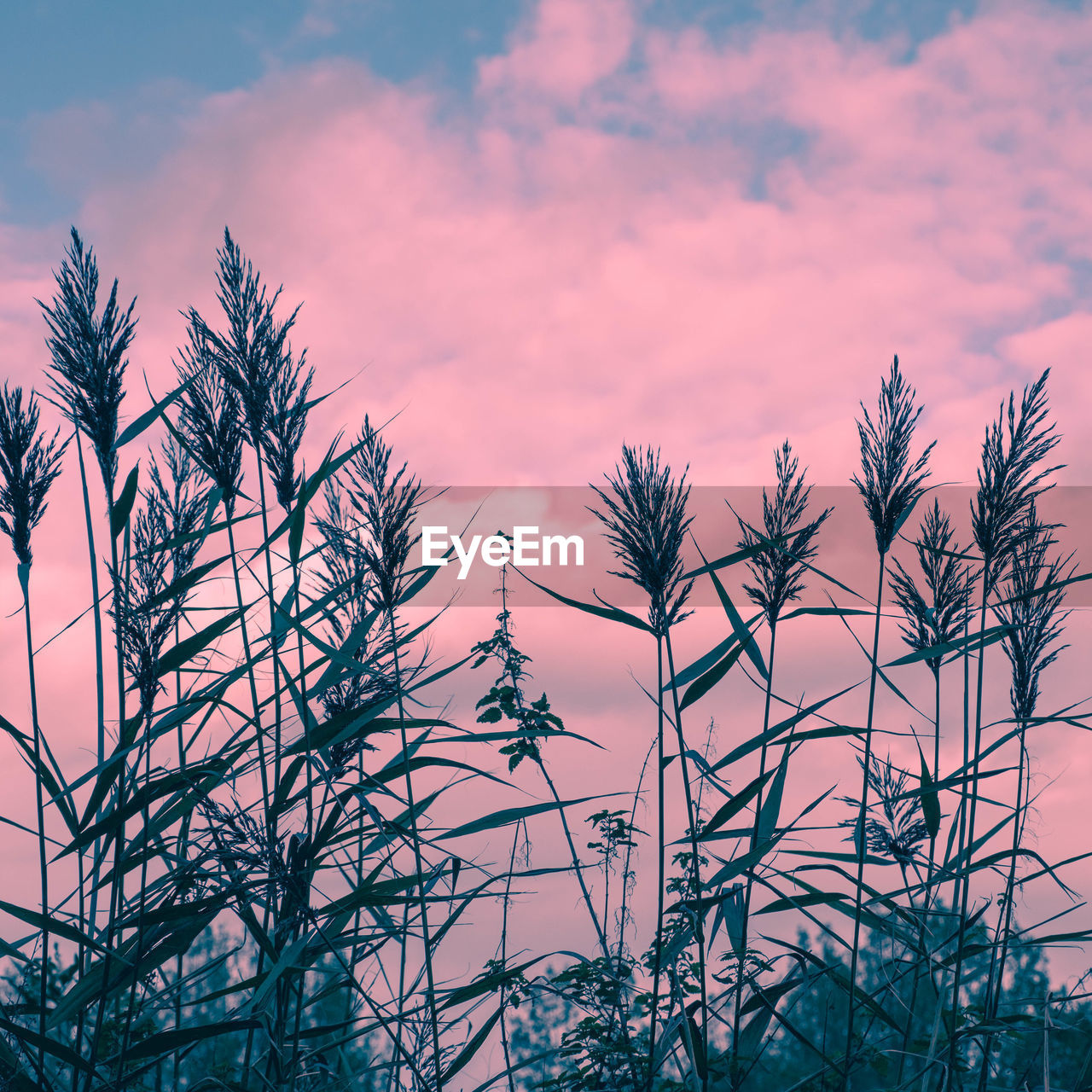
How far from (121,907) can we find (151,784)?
388mm

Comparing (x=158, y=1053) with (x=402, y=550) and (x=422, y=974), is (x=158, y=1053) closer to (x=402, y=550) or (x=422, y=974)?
(x=422, y=974)

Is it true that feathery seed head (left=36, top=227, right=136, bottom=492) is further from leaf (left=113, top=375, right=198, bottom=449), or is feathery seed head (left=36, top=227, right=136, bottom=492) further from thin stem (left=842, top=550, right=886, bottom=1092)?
thin stem (left=842, top=550, right=886, bottom=1092)

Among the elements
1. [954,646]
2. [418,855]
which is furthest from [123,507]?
[954,646]

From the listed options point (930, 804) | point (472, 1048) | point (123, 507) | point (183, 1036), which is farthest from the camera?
A: point (930, 804)

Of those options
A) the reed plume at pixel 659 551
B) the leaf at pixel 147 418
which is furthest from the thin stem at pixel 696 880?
the leaf at pixel 147 418

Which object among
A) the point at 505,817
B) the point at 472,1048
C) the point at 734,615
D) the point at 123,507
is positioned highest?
the point at 123,507

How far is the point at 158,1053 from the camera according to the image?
157 centimetres

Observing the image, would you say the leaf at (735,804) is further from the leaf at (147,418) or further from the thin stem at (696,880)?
the leaf at (147,418)

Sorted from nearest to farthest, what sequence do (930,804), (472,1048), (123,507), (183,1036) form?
(183,1036) < (472,1048) < (123,507) < (930,804)

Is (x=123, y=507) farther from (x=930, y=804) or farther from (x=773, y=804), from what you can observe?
(x=930, y=804)

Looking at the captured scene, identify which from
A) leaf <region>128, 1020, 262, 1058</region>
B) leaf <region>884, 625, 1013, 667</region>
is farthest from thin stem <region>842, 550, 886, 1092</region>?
leaf <region>128, 1020, 262, 1058</region>

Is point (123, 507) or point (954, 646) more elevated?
point (123, 507)

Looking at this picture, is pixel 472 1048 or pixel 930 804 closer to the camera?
pixel 472 1048

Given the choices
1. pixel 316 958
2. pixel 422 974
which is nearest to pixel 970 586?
pixel 422 974
